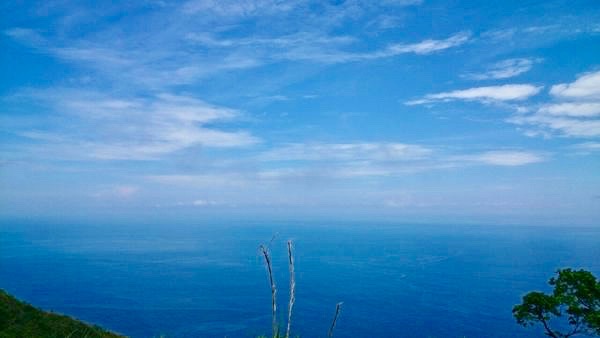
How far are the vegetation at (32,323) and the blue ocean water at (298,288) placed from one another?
3732 cm

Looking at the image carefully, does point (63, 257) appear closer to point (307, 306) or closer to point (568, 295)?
point (307, 306)

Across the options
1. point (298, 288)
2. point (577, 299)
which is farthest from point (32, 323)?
point (298, 288)

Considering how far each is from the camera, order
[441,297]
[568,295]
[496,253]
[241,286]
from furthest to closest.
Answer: [496,253] < [241,286] < [441,297] < [568,295]

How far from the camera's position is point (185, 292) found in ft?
252

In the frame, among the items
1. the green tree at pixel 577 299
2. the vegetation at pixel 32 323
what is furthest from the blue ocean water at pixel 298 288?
the green tree at pixel 577 299

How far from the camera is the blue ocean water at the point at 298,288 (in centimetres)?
5816

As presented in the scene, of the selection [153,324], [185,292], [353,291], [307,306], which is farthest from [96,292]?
[353,291]

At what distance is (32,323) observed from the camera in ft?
54.7

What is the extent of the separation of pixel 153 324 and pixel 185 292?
18.5 metres

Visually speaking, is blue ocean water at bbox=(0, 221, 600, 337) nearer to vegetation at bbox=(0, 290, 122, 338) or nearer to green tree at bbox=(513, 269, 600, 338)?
vegetation at bbox=(0, 290, 122, 338)

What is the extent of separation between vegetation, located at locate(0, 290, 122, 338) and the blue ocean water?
122 ft

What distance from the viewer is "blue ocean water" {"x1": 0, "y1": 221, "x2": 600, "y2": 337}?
191 ft

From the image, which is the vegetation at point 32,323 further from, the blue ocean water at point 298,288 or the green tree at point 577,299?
the blue ocean water at point 298,288

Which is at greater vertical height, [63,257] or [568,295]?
[568,295]
